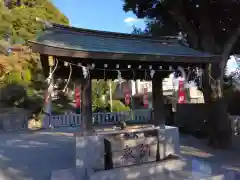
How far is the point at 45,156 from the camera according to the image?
7.07 metres

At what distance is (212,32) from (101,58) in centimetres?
562

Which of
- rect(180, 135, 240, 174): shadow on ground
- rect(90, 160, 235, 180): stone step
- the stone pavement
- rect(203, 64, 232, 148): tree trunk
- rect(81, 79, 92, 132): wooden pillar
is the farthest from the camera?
rect(203, 64, 232, 148): tree trunk

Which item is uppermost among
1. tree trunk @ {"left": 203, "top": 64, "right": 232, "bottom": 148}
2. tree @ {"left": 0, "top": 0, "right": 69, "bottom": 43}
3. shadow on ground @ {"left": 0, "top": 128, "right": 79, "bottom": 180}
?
tree @ {"left": 0, "top": 0, "right": 69, "bottom": 43}

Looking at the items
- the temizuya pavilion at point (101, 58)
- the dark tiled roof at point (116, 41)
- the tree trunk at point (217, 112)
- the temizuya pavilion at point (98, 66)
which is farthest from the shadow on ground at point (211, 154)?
the dark tiled roof at point (116, 41)

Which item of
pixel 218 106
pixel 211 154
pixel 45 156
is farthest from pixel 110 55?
pixel 218 106

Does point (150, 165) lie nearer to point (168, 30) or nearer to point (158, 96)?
point (158, 96)

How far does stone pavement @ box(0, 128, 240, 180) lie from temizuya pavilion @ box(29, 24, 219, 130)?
6.34 ft

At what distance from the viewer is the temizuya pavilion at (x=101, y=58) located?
13.9 feet

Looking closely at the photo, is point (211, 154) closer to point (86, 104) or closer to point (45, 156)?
point (86, 104)

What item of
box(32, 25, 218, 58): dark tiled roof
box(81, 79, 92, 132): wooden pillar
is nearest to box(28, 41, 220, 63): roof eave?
box(32, 25, 218, 58): dark tiled roof

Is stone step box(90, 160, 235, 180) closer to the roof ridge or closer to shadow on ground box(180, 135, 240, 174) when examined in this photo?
shadow on ground box(180, 135, 240, 174)

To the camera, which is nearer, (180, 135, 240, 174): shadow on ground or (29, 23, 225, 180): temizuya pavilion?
(29, 23, 225, 180): temizuya pavilion

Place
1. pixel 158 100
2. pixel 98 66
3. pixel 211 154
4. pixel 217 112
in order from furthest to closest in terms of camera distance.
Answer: pixel 217 112
pixel 211 154
pixel 158 100
pixel 98 66

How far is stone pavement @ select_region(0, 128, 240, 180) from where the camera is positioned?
18.3 ft
